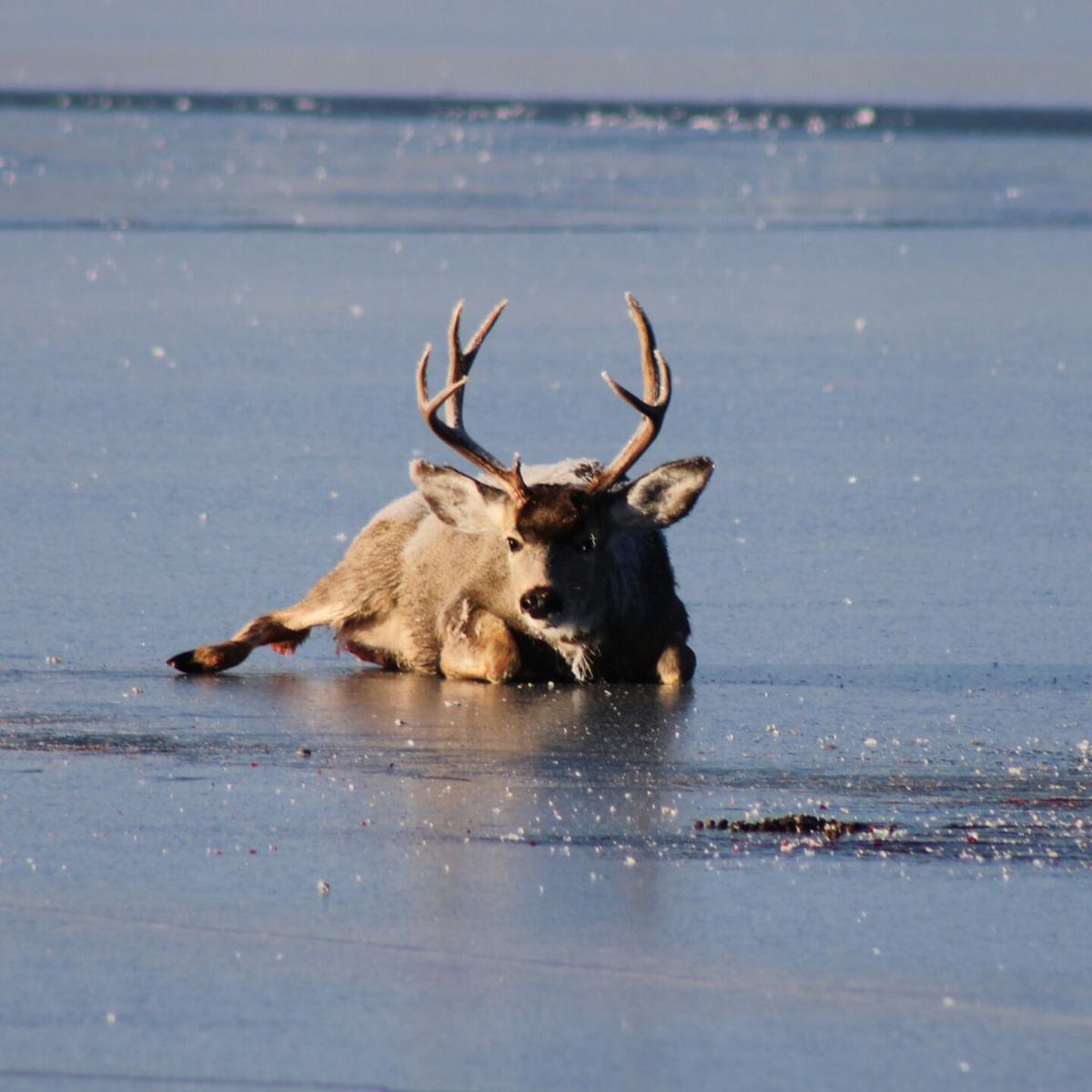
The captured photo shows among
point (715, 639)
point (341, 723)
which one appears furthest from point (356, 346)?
point (341, 723)

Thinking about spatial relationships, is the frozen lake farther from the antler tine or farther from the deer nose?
the antler tine

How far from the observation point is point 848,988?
5.11m

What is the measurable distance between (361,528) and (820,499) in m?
2.10

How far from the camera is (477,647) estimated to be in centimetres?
870

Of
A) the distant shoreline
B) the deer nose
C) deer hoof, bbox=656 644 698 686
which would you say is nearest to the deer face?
the deer nose

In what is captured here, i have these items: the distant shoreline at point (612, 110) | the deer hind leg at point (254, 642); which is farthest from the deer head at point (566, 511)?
the distant shoreline at point (612, 110)

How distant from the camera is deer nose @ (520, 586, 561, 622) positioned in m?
8.28

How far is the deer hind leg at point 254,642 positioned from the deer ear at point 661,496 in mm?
1163

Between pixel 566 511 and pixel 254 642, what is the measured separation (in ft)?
3.76

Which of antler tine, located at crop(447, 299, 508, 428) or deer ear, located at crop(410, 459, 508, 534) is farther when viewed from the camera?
A: antler tine, located at crop(447, 299, 508, 428)

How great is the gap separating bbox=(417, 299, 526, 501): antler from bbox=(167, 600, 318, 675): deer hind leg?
813 millimetres

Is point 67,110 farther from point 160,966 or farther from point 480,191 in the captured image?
point 160,966

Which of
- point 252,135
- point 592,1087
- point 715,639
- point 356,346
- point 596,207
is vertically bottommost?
point 592,1087

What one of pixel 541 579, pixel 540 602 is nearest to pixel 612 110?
pixel 541 579
